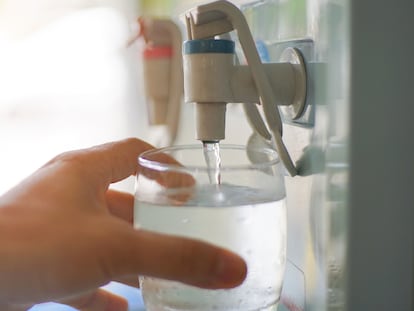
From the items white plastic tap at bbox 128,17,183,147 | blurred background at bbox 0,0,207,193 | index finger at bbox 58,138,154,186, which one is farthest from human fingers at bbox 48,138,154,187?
blurred background at bbox 0,0,207,193

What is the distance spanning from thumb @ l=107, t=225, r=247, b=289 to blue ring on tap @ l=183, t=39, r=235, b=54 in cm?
15

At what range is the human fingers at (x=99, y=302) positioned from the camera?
48 cm

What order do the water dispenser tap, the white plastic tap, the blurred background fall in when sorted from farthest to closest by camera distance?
the blurred background < the white plastic tap < the water dispenser tap

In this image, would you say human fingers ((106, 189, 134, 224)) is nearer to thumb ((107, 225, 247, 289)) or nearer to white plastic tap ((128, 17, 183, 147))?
thumb ((107, 225, 247, 289))

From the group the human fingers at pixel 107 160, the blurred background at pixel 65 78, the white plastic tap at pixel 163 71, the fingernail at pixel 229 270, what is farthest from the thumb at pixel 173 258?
the blurred background at pixel 65 78

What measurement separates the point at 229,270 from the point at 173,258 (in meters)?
0.03

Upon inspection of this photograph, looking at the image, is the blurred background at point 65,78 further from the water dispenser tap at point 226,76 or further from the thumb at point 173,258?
the thumb at point 173,258

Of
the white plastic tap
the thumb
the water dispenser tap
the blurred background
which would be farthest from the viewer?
the blurred background

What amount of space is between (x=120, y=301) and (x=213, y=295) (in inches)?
7.5

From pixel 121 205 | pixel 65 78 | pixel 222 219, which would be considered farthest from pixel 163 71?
pixel 222 219

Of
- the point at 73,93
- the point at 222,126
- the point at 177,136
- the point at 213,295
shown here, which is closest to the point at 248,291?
the point at 213,295

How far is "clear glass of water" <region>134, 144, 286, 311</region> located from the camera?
0.34 metres

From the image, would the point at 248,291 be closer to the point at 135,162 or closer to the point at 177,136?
the point at 135,162

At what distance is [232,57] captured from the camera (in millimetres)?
407
